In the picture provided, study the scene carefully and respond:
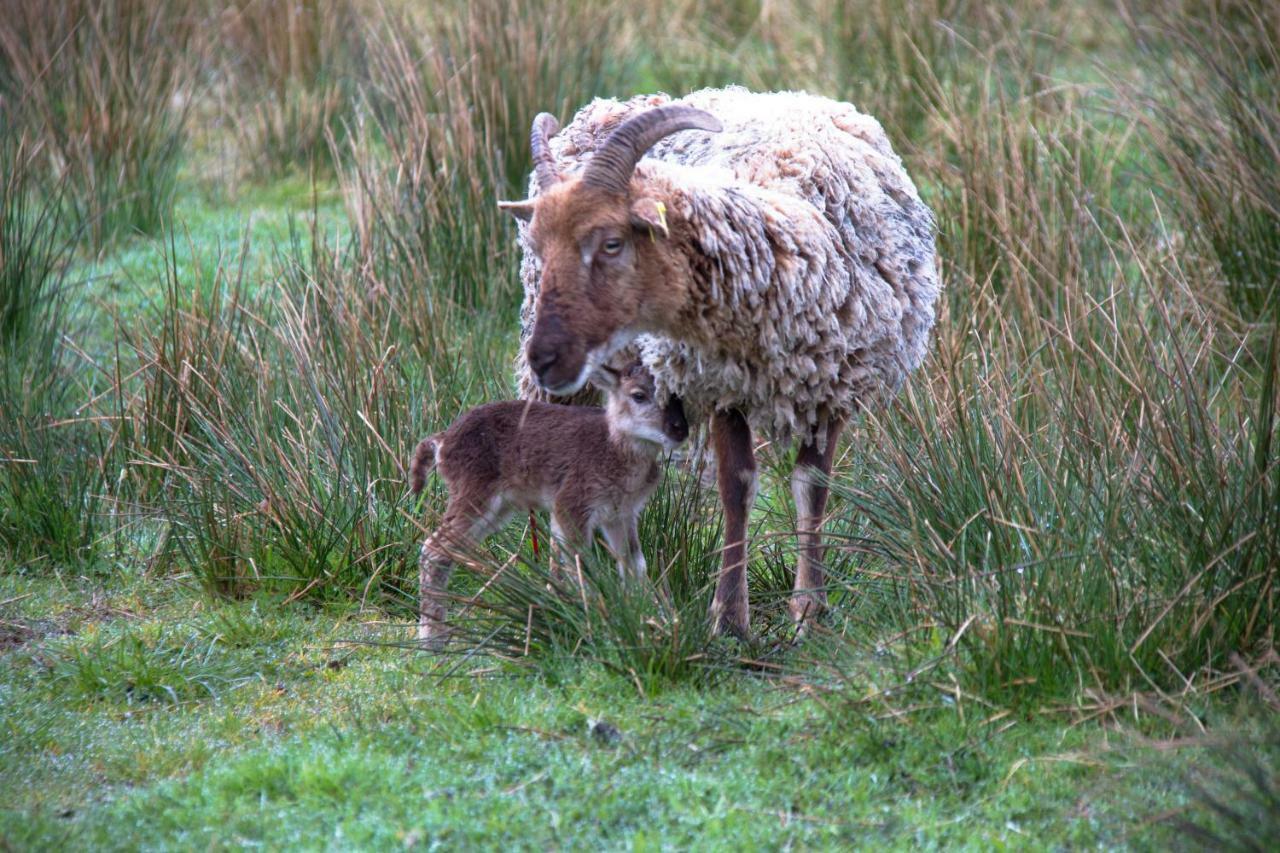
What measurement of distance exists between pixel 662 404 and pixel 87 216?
4.79m

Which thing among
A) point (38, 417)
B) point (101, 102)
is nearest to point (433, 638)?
point (38, 417)

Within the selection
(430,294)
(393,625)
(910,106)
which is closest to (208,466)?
(393,625)

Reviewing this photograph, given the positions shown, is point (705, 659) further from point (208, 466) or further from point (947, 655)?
point (208, 466)

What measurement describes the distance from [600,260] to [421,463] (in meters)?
1.28

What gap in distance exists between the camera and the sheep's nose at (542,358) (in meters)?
4.05

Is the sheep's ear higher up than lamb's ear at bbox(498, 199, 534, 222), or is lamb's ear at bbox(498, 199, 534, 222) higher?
the sheep's ear

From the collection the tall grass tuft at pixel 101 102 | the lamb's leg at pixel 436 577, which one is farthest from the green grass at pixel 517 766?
the tall grass tuft at pixel 101 102

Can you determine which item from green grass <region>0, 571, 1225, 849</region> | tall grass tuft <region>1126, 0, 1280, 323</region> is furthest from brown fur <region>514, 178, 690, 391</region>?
tall grass tuft <region>1126, 0, 1280, 323</region>

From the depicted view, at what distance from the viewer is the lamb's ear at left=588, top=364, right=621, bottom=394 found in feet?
15.5

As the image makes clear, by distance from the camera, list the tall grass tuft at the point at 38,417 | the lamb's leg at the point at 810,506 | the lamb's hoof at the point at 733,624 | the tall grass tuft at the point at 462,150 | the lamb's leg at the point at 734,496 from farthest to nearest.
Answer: the tall grass tuft at the point at 462,150 < the tall grass tuft at the point at 38,417 < the lamb's leg at the point at 810,506 < the lamb's leg at the point at 734,496 < the lamb's hoof at the point at 733,624

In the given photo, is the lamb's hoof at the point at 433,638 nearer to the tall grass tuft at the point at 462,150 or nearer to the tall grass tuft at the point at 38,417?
the tall grass tuft at the point at 38,417

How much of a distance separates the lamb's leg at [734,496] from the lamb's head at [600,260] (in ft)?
2.39

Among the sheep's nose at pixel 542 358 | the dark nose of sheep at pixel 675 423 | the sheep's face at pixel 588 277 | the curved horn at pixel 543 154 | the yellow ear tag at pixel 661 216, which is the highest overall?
the curved horn at pixel 543 154

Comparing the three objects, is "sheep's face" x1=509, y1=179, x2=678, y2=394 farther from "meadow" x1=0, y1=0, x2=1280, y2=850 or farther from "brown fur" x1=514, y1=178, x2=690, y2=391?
"meadow" x1=0, y1=0, x2=1280, y2=850
